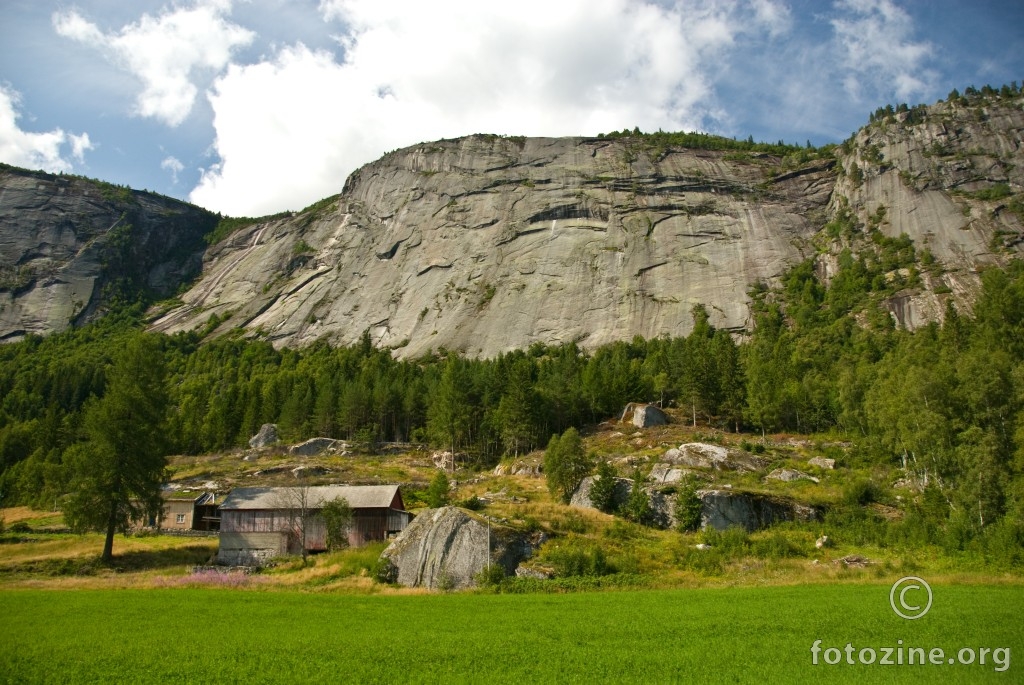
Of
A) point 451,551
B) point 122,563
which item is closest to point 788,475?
point 451,551

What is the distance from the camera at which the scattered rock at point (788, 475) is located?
47500mm

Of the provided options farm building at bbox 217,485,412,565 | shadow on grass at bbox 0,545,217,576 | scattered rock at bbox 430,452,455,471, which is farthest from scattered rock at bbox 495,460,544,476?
shadow on grass at bbox 0,545,217,576

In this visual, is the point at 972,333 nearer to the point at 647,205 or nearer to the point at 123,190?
the point at 647,205

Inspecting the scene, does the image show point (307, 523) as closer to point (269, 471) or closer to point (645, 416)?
point (269, 471)

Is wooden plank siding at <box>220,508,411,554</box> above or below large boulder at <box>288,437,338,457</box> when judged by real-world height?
below

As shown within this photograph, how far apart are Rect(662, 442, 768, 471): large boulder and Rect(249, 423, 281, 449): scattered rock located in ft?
157

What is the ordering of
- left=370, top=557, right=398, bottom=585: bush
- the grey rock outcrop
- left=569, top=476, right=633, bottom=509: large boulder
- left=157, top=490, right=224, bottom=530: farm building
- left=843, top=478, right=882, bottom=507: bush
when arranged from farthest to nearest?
left=157, top=490, right=224, bottom=530: farm building
the grey rock outcrop
left=569, top=476, right=633, bottom=509: large boulder
left=843, top=478, right=882, bottom=507: bush
left=370, top=557, right=398, bottom=585: bush

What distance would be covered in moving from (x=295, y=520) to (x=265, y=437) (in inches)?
1439

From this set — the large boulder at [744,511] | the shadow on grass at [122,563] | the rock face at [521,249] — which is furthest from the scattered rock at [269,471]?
the rock face at [521,249]

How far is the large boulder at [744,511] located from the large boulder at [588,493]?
17.5 feet

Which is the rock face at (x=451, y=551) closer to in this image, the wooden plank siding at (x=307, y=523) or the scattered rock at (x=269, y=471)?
the wooden plank siding at (x=307, y=523)

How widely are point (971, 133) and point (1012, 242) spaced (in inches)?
1255

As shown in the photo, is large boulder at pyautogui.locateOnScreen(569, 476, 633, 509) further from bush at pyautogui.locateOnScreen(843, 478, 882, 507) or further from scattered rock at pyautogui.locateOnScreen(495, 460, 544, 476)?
bush at pyautogui.locateOnScreen(843, 478, 882, 507)

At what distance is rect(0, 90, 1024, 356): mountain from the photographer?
106875 millimetres
